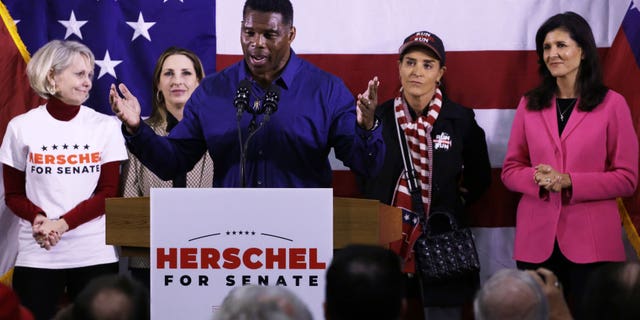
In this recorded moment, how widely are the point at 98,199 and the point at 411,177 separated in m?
1.68

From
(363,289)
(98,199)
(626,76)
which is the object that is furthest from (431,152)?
(363,289)

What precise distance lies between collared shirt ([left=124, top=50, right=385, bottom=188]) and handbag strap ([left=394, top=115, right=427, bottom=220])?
4.17 feet

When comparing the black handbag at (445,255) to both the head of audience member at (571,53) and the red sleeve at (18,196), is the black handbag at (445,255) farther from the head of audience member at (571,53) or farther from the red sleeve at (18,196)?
the red sleeve at (18,196)

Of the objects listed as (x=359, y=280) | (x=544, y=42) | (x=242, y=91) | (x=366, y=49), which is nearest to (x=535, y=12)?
(x=544, y=42)

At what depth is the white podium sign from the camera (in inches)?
137

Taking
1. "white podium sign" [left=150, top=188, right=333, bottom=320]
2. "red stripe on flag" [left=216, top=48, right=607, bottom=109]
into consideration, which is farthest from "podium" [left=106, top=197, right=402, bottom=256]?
"red stripe on flag" [left=216, top=48, right=607, bottom=109]

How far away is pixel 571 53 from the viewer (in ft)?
17.5

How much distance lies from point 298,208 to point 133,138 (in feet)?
2.46

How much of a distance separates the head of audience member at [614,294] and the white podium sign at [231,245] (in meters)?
1.36

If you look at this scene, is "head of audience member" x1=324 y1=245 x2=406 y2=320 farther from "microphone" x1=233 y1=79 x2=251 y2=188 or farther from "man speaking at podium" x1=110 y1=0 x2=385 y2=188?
"man speaking at podium" x1=110 y1=0 x2=385 y2=188

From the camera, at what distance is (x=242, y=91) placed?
3.68 meters

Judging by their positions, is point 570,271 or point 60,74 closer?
point 570,271

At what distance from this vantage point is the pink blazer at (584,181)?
5.14 metres

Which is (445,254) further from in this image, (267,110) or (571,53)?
(267,110)
